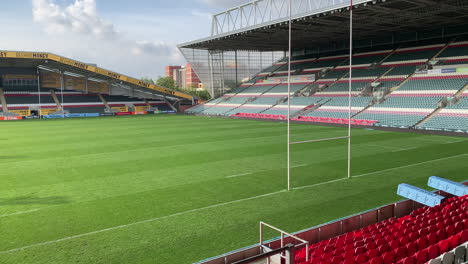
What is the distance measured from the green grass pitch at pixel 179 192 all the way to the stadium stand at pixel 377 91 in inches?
373

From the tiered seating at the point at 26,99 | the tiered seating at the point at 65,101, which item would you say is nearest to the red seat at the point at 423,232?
the tiered seating at the point at 65,101

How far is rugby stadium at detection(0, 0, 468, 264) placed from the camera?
684 centimetres

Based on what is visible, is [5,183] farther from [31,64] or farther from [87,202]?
[31,64]

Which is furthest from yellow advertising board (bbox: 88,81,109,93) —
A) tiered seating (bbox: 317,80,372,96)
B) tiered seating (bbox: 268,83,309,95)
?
tiered seating (bbox: 317,80,372,96)

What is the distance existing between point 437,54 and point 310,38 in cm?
1375

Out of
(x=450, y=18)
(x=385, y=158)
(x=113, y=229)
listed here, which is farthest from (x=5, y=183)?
(x=450, y=18)

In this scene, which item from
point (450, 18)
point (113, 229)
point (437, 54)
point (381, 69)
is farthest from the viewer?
point (381, 69)

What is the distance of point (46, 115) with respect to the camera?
4828cm

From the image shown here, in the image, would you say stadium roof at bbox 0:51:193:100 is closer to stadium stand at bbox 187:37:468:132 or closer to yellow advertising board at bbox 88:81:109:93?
yellow advertising board at bbox 88:81:109:93

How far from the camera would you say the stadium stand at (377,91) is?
29.5m

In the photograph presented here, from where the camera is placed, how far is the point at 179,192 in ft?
36.9

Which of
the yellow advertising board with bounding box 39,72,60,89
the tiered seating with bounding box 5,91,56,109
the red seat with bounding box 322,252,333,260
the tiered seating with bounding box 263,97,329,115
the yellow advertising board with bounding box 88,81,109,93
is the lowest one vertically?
the red seat with bounding box 322,252,333,260

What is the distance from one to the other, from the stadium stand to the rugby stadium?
0.63 ft

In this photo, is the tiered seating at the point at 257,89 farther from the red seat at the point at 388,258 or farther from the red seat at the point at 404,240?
the red seat at the point at 388,258
